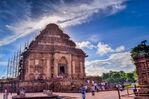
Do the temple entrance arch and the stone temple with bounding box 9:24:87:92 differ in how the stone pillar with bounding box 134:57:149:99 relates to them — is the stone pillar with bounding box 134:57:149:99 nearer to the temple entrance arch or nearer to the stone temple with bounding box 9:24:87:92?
the stone temple with bounding box 9:24:87:92

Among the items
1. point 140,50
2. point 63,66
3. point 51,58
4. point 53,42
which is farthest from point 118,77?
point 140,50

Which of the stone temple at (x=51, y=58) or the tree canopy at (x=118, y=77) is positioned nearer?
the stone temple at (x=51, y=58)

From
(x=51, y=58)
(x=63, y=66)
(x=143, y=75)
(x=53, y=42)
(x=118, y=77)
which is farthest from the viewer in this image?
(x=118, y=77)

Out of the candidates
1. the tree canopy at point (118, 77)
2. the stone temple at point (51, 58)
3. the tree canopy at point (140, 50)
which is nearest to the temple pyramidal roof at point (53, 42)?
the stone temple at point (51, 58)

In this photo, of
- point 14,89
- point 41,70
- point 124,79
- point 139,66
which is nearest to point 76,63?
point 41,70

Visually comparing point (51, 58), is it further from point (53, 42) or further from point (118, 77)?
point (118, 77)

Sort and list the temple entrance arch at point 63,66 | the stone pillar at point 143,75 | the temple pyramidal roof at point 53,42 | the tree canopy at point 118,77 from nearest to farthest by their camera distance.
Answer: the stone pillar at point 143,75
the temple pyramidal roof at point 53,42
the temple entrance arch at point 63,66
the tree canopy at point 118,77

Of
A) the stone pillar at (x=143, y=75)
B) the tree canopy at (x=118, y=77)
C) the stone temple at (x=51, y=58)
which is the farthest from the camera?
the tree canopy at (x=118, y=77)

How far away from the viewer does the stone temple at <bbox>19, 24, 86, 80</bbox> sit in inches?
1527

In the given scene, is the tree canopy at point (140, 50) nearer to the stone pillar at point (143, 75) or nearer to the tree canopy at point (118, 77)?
the stone pillar at point (143, 75)

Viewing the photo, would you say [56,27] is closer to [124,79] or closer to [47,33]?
[47,33]

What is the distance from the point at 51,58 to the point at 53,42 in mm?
3717

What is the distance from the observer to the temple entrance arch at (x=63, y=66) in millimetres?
40234

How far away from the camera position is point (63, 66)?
40.7 metres
